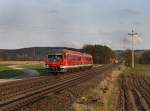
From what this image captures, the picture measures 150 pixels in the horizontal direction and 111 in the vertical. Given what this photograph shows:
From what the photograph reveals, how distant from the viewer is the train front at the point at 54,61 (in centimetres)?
4572

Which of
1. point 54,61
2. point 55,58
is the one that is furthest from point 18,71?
point 54,61

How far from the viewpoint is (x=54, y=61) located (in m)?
45.9

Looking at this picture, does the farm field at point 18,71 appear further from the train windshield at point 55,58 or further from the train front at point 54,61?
the train windshield at point 55,58

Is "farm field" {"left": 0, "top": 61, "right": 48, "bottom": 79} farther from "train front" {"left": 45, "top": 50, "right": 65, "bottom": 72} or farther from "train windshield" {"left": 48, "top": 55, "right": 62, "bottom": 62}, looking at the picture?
"train windshield" {"left": 48, "top": 55, "right": 62, "bottom": 62}

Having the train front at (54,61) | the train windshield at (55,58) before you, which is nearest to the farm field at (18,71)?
the train front at (54,61)

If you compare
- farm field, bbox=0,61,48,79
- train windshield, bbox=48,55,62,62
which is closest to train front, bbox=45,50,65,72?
train windshield, bbox=48,55,62,62

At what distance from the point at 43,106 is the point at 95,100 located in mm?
3009

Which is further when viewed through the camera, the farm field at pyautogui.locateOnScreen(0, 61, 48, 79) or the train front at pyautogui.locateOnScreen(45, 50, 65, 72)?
the farm field at pyautogui.locateOnScreen(0, 61, 48, 79)

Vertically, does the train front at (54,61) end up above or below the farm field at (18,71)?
above

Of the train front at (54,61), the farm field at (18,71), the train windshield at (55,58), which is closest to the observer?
the train front at (54,61)

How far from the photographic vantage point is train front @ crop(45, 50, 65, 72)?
45.7 meters

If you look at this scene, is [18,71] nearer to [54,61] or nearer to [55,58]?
[55,58]

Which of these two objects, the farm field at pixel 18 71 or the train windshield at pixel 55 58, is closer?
the train windshield at pixel 55 58

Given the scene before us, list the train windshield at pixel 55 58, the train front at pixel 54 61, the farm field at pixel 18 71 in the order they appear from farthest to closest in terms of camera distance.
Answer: the farm field at pixel 18 71 < the train windshield at pixel 55 58 < the train front at pixel 54 61
